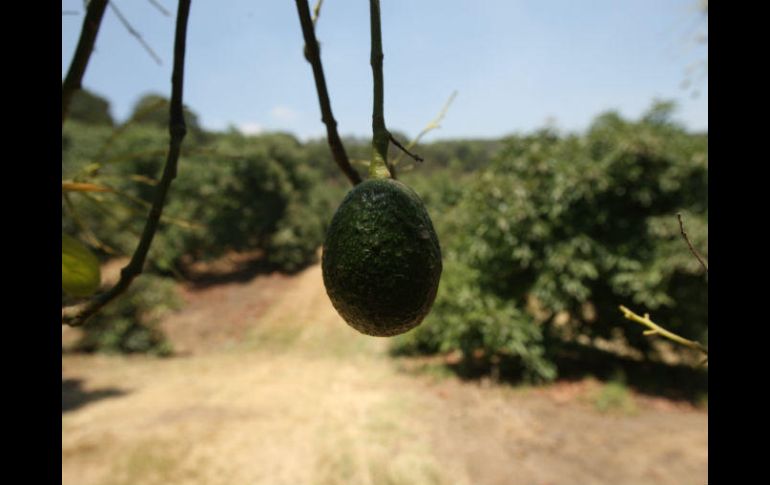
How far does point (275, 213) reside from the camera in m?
19.3

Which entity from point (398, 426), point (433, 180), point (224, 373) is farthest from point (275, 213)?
point (398, 426)

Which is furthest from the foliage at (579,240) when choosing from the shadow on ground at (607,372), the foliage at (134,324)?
the foliage at (134,324)

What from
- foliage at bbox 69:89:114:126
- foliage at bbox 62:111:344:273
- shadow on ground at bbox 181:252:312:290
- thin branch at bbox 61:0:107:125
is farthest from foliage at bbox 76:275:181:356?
foliage at bbox 69:89:114:126

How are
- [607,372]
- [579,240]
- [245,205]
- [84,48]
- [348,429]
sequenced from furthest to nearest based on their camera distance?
[245,205] < [607,372] < [579,240] < [348,429] < [84,48]

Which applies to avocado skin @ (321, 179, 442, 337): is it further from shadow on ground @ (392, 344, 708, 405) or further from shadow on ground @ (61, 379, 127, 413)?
shadow on ground @ (61, 379, 127, 413)

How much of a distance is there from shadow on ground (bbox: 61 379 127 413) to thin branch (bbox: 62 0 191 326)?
878 centimetres

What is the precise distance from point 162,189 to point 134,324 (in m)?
12.1

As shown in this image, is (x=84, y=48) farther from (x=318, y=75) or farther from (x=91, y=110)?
(x=91, y=110)

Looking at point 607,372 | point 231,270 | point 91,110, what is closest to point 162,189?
point 607,372

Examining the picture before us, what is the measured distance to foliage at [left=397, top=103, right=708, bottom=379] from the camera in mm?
7520

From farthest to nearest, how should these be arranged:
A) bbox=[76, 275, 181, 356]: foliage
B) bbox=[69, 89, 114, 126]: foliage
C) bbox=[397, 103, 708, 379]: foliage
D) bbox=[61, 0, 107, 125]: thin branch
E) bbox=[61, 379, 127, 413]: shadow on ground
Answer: bbox=[69, 89, 114, 126]: foliage → bbox=[76, 275, 181, 356]: foliage → bbox=[61, 379, 127, 413]: shadow on ground → bbox=[397, 103, 708, 379]: foliage → bbox=[61, 0, 107, 125]: thin branch

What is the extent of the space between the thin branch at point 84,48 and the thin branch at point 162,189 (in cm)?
24

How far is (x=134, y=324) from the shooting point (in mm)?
11406
